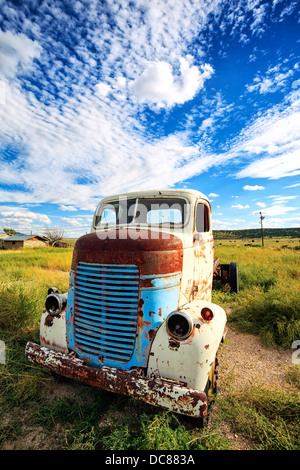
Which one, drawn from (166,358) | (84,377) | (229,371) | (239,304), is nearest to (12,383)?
(84,377)

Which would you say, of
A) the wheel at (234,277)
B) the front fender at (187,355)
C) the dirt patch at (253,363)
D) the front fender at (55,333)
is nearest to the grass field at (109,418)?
the dirt patch at (253,363)

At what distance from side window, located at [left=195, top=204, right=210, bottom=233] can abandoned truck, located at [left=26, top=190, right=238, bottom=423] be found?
67 centimetres

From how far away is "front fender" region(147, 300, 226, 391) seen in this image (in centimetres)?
204

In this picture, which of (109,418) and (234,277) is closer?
(109,418)

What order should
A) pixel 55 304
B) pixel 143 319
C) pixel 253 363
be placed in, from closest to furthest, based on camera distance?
1. pixel 143 319
2. pixel 55 304
3. pixel 253 363

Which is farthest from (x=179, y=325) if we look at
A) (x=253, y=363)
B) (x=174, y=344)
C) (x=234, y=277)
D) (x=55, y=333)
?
(x=234, y=277)

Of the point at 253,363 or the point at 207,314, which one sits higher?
the point at 207,314

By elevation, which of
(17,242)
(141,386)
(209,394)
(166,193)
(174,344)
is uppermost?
(166,193)

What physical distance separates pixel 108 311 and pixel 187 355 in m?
0.86

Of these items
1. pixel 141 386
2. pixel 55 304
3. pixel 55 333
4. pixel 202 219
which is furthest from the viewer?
pixel 202 219

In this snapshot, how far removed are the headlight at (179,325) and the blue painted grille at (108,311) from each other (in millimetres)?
351

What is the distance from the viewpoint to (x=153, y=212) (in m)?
3.71

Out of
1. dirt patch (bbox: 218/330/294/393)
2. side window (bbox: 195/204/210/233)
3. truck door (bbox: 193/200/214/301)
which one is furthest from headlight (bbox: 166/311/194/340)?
side window (bbox: 195/204/210/233)

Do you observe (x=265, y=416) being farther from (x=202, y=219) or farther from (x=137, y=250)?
(x=202, y=219)
